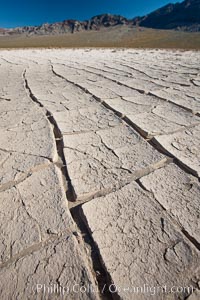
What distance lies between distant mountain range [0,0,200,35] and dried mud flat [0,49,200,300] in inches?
4119

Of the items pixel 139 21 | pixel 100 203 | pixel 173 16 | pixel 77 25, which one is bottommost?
pixel 100 203

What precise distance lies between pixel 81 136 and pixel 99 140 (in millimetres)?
155

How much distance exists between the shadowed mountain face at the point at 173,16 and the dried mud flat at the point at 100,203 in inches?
4024

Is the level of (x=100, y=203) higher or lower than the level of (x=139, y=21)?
lower

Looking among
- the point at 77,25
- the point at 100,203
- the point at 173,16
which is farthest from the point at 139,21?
the point at 100,203

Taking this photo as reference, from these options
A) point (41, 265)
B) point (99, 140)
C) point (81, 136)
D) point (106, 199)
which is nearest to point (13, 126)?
point (81, 136)

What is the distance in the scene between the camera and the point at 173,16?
105 metres

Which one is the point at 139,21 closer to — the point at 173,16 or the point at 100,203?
the point at 173,16

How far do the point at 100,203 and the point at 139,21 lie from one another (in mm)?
142454

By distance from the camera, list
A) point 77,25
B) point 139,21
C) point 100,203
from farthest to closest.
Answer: point 139,21 → point 77,25 → point 100,203

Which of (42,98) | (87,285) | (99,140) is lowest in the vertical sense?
(87,285)

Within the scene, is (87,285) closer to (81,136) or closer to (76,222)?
(76,222)

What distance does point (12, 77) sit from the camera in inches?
149

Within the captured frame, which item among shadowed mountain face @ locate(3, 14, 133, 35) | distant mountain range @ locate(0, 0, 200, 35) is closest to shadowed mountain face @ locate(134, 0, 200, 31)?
distant mountain range @ locate(0, 0, 200, 35)
